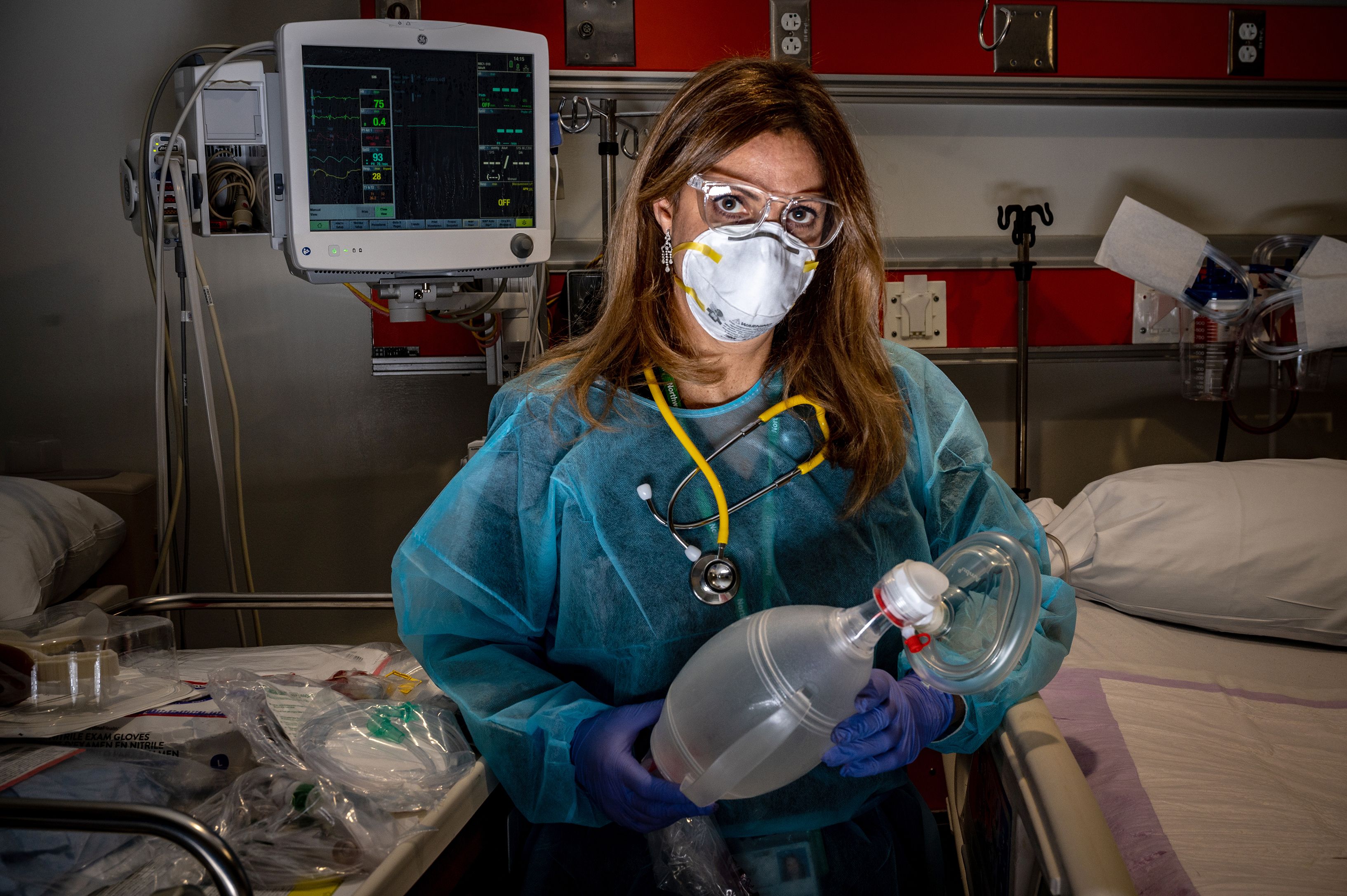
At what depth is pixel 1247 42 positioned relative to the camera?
2.47 metres

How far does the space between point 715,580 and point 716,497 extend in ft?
0.38

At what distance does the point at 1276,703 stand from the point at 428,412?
210 centimetres

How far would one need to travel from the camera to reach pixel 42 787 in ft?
3.31

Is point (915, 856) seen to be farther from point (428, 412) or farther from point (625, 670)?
point (428, 412)

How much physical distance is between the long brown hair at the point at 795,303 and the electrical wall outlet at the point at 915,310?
3.69 feet

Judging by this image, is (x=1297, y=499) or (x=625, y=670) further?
(x=1297, y=499)

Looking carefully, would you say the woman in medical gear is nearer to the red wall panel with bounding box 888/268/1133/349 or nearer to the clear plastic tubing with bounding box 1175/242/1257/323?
the red wall panel with bounding box 888/268/1133/349

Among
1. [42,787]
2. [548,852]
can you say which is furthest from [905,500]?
[42,787]

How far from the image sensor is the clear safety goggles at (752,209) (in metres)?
1.23

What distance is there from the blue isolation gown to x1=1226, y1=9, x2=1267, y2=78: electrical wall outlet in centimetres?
191

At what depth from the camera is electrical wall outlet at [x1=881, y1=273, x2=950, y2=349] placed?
2.49 metres

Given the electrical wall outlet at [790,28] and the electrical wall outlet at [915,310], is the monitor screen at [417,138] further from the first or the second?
the electrical wall outlet at [915,310]

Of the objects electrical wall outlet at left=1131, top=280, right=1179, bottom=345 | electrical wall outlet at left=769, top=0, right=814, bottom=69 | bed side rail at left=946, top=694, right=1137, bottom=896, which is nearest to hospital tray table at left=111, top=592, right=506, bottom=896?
bed side rail at left=946, top=694, right=1137, bottom=896

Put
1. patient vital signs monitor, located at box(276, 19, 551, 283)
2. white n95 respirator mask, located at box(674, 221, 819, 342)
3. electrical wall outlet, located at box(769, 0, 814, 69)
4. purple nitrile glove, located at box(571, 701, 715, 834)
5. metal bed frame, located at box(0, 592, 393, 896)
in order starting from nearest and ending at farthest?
1. metal bed frame, located at box(0, 592, 393, 896)
2. purple nitrile glove, located at box(571, 701, 715, 834)
3. white n95 respirator mask, located at box(674, 221, 819, 342)
4. patient vital signs monitor, located at box(276, 19, 551, 283)
5. electrical wall outlet, located at box(769, 0, 814, 69)
